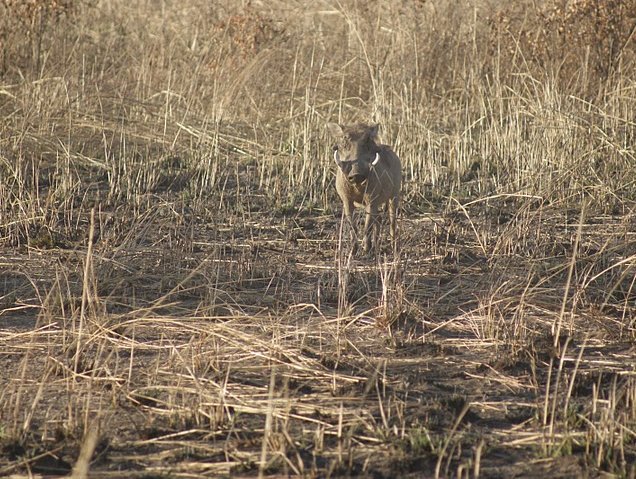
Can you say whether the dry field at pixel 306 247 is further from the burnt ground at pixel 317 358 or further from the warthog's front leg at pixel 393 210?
the warthog's front leg at pixel 393 210

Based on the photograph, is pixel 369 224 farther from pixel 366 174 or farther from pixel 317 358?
pixel 317 358

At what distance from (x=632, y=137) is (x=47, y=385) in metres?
6.14

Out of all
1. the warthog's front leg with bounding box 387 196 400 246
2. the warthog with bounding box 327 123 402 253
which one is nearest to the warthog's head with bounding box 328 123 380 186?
the warthog with bounding box 327 123 402 253

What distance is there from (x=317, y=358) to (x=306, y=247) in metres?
2.44

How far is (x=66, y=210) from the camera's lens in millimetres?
7883

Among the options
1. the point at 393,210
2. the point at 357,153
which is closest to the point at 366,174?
the point at 357,153

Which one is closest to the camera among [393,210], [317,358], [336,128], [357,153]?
[317,358]

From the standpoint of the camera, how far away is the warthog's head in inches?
272

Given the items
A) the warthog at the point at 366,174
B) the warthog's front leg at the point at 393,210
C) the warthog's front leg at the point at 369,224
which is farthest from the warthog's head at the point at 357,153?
the warthog's front leg at the point at 393,210

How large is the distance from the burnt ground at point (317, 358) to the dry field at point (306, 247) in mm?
19

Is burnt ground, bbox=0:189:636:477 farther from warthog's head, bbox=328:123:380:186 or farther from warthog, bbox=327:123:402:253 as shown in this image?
warthog's head, bbox=328:123:380:186

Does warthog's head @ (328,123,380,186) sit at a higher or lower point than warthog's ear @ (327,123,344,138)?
lower

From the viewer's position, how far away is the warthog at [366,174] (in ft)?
22.8

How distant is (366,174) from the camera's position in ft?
23.0
